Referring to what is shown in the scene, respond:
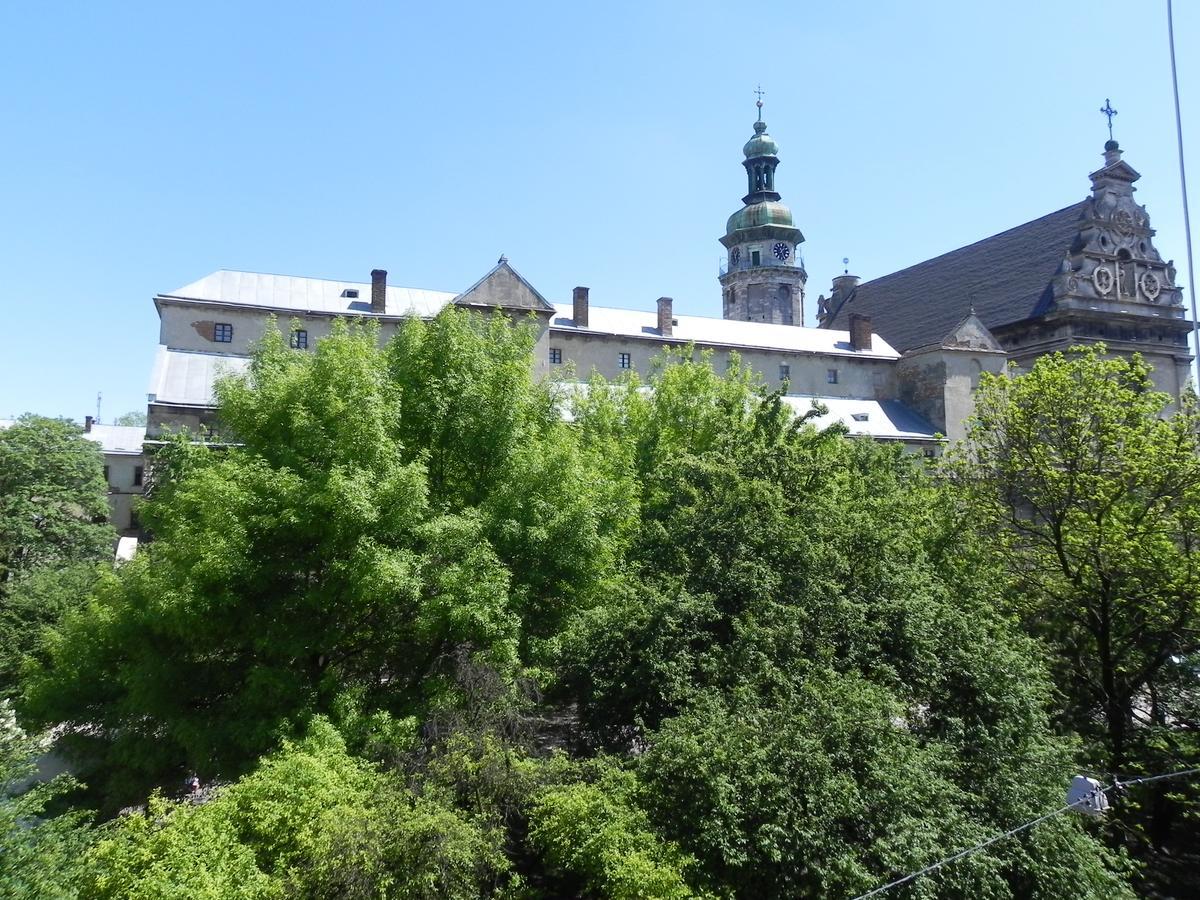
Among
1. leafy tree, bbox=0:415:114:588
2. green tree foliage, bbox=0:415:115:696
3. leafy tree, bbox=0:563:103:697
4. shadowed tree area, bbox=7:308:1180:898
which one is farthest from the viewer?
leafy tree, bbox=0:415:114:588

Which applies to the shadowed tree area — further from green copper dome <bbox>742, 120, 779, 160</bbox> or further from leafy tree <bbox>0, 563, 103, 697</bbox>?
green copper dome <bbox>742, 120, 779, 160</bbox>

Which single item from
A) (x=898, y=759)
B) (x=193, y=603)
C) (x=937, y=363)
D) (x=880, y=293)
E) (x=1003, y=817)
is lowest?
(x=1003, y=817)

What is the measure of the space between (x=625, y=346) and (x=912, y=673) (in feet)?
99.8

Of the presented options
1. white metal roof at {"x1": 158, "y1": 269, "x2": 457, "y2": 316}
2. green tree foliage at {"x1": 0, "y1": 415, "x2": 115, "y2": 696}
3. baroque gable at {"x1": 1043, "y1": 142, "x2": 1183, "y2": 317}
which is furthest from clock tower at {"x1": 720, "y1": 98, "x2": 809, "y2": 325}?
green tree foliage at {"x1": 0, "y1": 415, "x2": 115, "y2": 696}

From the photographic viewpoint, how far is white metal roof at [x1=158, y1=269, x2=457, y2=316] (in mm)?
→ 38438

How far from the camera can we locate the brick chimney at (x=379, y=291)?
130 feet

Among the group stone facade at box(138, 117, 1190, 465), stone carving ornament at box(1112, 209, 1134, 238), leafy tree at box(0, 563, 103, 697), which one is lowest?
leafy tree at box(0, 563, 103, 697)

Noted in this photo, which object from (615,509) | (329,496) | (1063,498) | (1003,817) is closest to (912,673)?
(1003,817)

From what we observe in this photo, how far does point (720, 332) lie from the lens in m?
48.1

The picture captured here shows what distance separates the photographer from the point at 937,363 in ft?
150

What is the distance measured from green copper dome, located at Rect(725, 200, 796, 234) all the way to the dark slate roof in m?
10.3

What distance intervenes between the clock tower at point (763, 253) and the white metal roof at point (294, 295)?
1334 inches

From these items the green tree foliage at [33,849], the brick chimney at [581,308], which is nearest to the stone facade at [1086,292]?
the brick chimney at [581,308]

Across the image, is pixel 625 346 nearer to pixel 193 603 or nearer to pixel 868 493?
pixel 868 493
